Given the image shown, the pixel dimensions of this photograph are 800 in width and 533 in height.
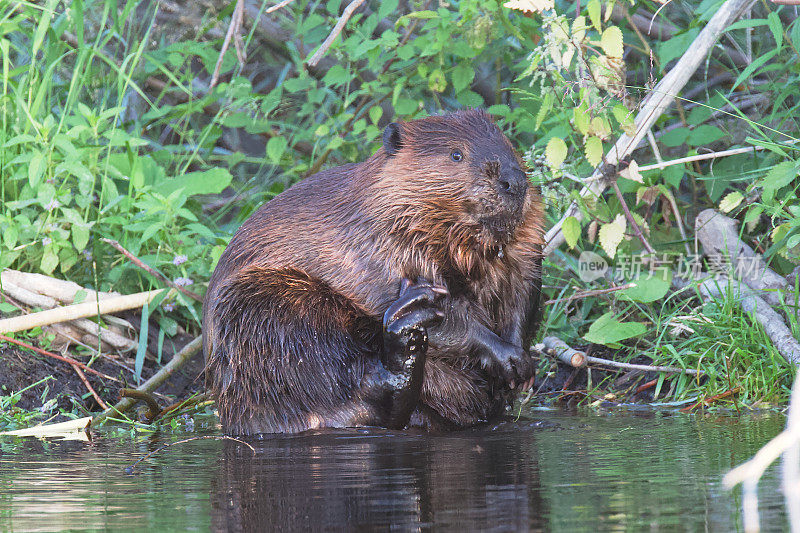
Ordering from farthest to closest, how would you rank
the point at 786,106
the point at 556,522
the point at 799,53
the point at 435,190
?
1. the point at 786,106
2. the point at 799,53
3. the point at 435,190
4. the point at 556,522

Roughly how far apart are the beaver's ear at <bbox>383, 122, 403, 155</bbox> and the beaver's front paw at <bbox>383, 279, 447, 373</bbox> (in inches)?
16.5

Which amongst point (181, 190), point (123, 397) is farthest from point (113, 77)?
point (123, 397)

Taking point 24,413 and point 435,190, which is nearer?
point 435,190

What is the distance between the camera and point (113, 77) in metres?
5.28

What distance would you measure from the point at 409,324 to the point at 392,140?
57 cm

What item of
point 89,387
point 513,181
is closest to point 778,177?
point 513,181

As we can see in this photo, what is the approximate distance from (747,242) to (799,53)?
0.70 m

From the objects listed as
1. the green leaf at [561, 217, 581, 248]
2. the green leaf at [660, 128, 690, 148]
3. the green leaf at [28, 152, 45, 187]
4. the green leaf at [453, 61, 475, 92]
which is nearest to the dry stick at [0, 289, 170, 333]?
the green leaf at [28, 152, 45, 187]

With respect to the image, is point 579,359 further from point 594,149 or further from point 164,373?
point 164,373

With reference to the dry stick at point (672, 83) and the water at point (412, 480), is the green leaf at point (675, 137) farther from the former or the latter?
the water at point (412, 480)

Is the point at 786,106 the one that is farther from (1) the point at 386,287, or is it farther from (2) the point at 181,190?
(2) the point at 181,190

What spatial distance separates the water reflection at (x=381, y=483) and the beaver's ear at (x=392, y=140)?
0.80m

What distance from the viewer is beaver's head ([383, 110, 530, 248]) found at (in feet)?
9.09

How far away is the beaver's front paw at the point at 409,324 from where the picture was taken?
8.94 feet
